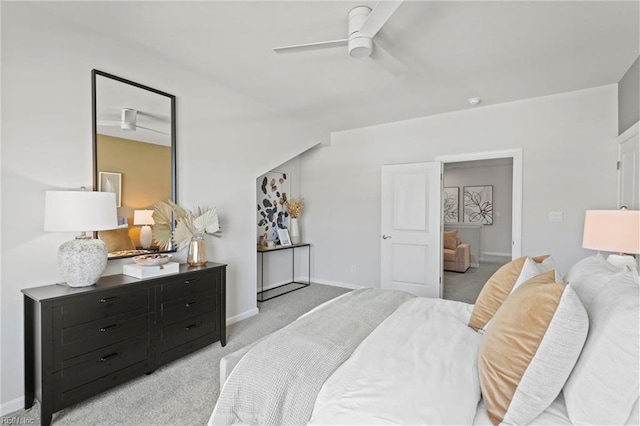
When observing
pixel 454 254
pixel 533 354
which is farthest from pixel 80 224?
pixel 454 254

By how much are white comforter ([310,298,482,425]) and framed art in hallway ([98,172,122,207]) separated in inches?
87.2

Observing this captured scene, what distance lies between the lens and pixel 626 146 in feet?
10.2

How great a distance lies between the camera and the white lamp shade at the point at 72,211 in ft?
6.48

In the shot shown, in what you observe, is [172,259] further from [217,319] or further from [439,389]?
[439,389]

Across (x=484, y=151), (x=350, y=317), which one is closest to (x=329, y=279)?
(x=484, y=151)

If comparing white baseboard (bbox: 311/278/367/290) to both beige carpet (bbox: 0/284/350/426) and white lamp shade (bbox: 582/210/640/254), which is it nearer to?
beige carpet (bbox: 0/284/350/426)

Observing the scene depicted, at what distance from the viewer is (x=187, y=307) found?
2.69 metres

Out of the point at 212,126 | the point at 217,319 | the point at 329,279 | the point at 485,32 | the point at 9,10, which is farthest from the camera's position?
the point at 329,279

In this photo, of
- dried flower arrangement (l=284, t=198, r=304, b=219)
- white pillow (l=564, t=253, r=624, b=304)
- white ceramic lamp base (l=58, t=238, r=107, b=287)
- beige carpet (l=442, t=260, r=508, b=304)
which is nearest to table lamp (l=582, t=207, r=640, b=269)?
white pillow (l=564, t=253, r=624, b=304)

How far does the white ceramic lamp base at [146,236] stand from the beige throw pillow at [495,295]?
8.42ft

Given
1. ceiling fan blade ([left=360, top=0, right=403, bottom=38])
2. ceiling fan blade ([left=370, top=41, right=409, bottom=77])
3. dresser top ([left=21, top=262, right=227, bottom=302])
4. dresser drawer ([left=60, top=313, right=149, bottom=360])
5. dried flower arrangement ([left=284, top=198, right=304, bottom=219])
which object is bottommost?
dresser drawer ([left=60, top=313, right=149, bottom=360])

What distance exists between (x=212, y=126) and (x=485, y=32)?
103 inches

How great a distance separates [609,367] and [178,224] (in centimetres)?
290

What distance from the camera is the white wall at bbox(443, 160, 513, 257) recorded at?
7684 mm
